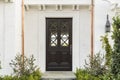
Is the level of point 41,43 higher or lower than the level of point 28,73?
higher

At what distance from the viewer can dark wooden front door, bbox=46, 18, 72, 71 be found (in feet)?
47.7

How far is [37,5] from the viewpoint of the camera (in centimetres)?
1391

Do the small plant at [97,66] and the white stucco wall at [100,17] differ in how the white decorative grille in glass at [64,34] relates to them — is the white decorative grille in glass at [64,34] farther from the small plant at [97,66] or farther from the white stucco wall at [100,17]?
the small plant at [97,66]

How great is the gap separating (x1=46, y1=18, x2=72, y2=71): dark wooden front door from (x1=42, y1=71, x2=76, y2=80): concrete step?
1.46 ft

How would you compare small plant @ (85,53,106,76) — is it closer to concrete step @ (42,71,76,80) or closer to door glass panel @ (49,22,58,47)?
concrete step @ (42,71,76,80)

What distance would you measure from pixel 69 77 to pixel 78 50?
6.18 ft

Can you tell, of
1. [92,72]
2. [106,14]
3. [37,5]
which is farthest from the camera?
[37,5]

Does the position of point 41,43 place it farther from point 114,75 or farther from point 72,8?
point 114,75

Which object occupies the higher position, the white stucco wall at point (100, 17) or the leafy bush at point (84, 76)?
the white stucco wall at point (100, 17)

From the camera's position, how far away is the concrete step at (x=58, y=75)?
12570 mm

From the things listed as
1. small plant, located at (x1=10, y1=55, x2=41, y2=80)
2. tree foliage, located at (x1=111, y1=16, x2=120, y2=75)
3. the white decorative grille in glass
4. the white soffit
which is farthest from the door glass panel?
tree foliage, located at (x1=111, y1=16, x2=120, y2=75)

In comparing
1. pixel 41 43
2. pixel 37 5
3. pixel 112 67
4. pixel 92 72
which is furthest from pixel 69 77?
pixel 112 67

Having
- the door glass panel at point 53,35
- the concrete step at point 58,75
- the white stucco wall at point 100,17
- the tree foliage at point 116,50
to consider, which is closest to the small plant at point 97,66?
the white stucco wall at point 100,17

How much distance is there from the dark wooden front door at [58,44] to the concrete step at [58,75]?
17.6 inches
